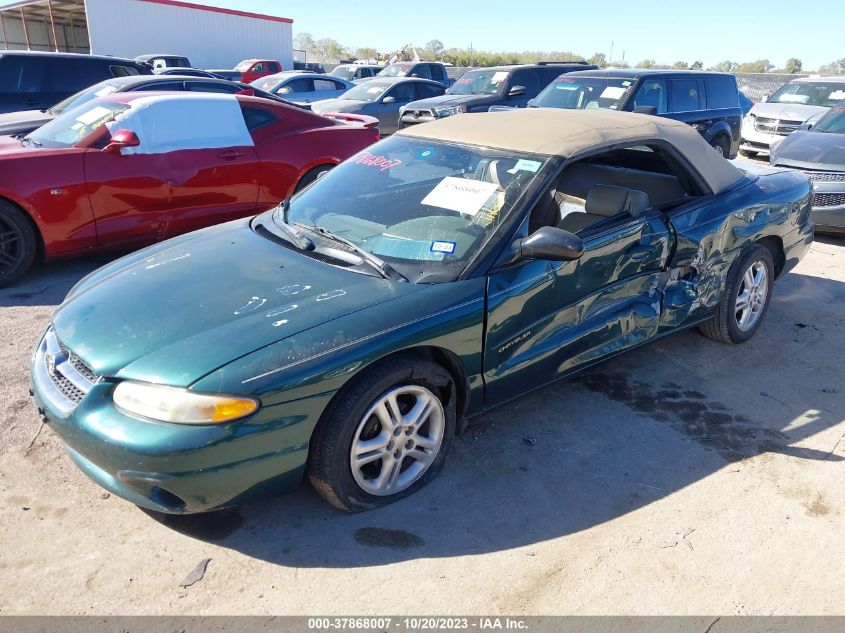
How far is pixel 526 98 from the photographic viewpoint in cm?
1362

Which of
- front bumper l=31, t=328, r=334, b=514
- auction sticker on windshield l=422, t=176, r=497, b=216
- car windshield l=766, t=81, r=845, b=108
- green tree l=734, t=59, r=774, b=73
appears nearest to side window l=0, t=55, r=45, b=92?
auction sticker on windshield l=422, t=176, r=497, b=216

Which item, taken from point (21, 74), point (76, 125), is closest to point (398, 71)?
point (21, 74)

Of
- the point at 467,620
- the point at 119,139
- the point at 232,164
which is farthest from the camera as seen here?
the point at 232,164

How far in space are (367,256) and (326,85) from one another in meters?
15.1

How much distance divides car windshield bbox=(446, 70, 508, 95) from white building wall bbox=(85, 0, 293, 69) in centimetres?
1902

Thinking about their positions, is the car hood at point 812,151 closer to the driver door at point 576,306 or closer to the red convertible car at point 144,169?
the driver door at point 576,306

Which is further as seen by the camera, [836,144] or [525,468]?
[836,144]

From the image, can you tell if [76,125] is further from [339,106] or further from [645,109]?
[339,106]

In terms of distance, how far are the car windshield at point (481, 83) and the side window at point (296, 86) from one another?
4.26m

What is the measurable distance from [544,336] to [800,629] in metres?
1.56

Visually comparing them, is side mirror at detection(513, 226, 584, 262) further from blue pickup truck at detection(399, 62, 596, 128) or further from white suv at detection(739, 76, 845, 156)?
white suv at detection(739, 76, 845, 156)

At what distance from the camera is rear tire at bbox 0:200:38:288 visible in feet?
17.5

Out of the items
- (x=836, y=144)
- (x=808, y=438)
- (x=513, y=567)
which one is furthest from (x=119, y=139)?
(x=836, y=144)

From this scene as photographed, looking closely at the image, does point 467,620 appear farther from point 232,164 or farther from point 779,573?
point 232,164
